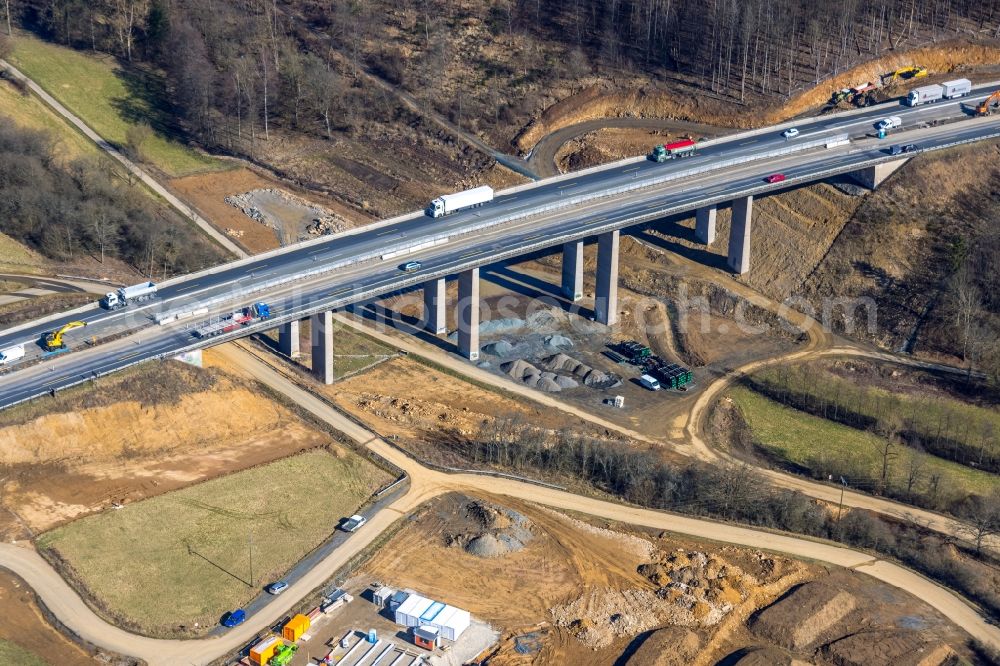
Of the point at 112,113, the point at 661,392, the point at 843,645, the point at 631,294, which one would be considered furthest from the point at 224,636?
the point at 112,113

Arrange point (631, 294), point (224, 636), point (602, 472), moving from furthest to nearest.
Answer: point (631, 294) < point (602, 472) < point (224, 636)

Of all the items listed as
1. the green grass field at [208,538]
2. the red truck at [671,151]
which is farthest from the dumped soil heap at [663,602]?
the red truck at [671,151]

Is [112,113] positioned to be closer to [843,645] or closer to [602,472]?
[602,472]

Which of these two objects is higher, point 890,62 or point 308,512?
point 890,62

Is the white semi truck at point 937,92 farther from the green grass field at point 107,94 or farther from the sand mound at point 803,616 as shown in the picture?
the green grass field at point 107,94

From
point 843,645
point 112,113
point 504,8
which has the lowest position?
point 843,645

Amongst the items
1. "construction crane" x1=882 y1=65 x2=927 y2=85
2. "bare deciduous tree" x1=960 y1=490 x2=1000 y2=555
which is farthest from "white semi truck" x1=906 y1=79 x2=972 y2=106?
"bare deciduous tree" x1=960 y1=490 x2=1000 y2=555
